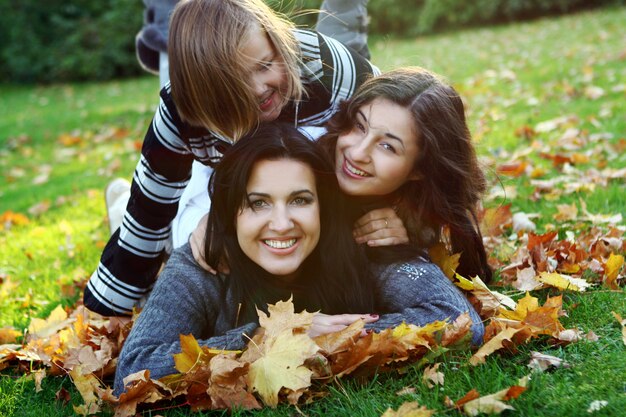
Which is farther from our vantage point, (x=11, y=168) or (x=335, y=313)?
(x=11, y=168)

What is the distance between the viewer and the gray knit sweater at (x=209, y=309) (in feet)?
7.18

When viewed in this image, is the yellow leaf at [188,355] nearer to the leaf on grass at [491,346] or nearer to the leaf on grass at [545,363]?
the leaf on grass at [491,346]

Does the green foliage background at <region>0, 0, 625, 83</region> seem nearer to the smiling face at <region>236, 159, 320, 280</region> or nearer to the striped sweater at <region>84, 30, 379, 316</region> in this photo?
the striped sweater at <region>84, 30, 379, 316</region>

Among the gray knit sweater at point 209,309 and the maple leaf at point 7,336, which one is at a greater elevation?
the gray knit sweater at point 209,309

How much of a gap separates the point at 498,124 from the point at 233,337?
13.7 feet

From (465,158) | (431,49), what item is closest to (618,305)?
(465,158)

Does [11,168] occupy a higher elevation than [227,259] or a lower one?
lower

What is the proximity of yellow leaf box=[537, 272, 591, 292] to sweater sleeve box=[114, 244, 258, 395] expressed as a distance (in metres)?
1.09

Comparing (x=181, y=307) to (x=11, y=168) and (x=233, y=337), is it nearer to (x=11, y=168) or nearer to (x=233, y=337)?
(x=233, y=337)

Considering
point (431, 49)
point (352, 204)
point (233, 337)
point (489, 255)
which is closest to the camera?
point (233, 337)

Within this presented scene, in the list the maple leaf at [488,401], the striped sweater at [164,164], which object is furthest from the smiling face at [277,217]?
the maple leaf at [488,401]

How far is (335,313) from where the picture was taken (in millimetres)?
2467

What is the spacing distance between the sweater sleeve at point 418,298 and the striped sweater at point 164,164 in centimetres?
84

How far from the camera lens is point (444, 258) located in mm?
2658
